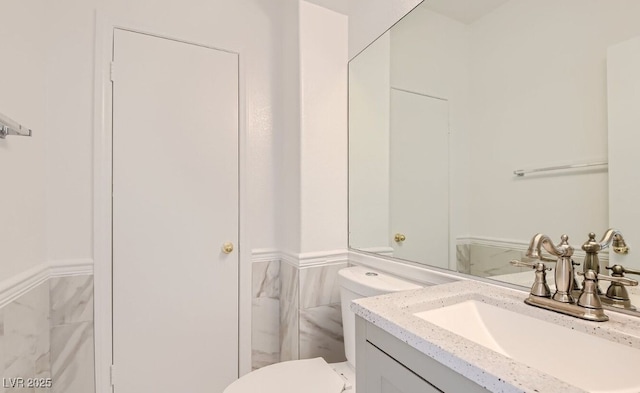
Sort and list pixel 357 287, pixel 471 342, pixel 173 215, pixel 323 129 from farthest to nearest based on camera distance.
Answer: pixel 323 129
pixel 173 215
pixel 357 287
pixel 471 342

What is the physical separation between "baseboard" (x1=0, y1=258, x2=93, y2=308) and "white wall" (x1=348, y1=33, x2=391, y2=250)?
4.15 feet

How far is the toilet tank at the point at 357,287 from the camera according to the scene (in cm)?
120

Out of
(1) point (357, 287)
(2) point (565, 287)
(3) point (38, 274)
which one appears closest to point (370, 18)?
(1) point (357, 287)

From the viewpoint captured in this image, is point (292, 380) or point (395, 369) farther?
point (292, 380)

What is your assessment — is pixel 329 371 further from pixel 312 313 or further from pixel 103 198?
pixel 103 198

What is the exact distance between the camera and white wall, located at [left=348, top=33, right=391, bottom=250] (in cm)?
162

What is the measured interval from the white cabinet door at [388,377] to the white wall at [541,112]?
23.8 inches

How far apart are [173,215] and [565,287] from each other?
1524mm

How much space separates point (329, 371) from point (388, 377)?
717 mm

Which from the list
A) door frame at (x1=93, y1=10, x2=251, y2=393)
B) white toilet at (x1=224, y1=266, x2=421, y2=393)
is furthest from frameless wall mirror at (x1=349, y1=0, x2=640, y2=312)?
door frame at (x1=93, y1=10, x2=251, y2=393)

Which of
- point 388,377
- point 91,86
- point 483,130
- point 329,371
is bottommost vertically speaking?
point 329,371

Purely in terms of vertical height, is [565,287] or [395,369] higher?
[565,287]

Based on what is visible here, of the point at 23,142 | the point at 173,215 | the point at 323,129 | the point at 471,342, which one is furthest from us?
the point at 323,129

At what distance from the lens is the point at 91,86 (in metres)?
1.38
